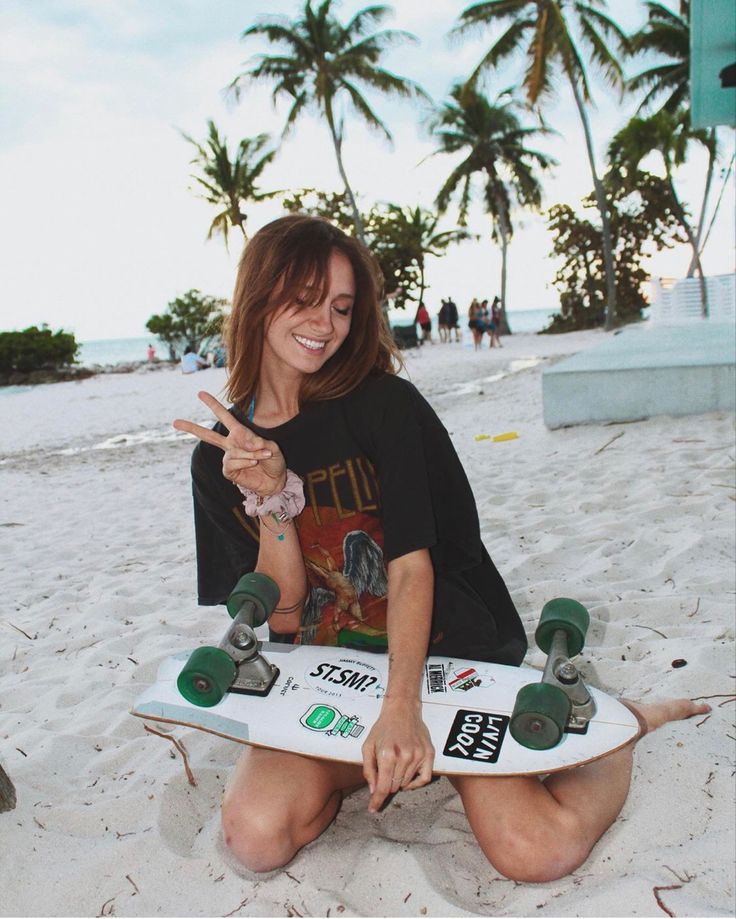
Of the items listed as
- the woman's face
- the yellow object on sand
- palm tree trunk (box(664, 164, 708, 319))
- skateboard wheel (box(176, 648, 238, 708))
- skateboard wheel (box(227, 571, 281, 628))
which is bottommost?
the yellow object on sand

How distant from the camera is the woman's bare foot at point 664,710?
1.87m

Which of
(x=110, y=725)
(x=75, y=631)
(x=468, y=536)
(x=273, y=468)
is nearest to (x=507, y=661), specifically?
(x=468, y=536)

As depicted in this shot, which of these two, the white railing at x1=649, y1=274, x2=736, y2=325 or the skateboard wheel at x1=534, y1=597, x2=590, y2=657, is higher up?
the white railing at x1=649, y1=274, x2=736, y2=325

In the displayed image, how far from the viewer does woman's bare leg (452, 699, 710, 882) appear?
59.5 inches

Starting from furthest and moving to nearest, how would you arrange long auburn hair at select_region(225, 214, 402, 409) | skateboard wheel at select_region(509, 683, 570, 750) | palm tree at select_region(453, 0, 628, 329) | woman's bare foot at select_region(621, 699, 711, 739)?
palm tree at select_region(453, 0, 628, 329) → woman's bare foot at select_region(621, 699, 711, 739) → long auburn hair at select_region(225, 214, 402, 409) → skateboard wheel at select_region(509, 683, 570, 750)

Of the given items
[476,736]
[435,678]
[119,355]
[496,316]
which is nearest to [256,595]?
[435,678]

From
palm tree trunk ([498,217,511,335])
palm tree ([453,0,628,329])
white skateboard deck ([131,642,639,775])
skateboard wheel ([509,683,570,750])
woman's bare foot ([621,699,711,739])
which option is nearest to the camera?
skateboard wheel ([509,683,570,750])

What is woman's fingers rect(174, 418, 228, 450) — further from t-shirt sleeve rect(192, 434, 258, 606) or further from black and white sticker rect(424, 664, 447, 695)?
black and white sticker rect(424, 664, 447, 695)

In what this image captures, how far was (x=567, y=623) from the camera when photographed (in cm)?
164

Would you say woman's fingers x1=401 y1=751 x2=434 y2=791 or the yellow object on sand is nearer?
woman's fingers x1=401 y1=751 x2=434 y2=791

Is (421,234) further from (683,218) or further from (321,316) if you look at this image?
(321,316)

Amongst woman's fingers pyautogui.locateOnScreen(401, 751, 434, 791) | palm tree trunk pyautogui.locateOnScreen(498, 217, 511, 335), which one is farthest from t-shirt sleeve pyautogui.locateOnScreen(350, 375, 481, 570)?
palm tree trunk pyautogui.locateOnScreen(498, 217, 511, 335)

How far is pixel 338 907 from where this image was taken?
4.84 feet

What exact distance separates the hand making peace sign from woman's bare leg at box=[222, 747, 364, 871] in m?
0.60
